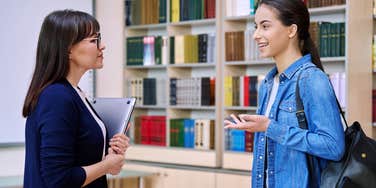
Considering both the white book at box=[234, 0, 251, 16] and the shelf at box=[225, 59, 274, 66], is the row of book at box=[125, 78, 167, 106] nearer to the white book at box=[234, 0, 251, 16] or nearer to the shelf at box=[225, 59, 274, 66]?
the shelf at box=[225, 59, 274, 66]

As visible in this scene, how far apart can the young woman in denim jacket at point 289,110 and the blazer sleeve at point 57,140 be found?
1.73 feet

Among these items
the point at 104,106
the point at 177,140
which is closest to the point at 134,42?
the point at 177,140

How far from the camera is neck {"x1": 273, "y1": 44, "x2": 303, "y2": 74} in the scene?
2027mm

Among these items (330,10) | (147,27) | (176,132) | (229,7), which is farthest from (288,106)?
(147,27)

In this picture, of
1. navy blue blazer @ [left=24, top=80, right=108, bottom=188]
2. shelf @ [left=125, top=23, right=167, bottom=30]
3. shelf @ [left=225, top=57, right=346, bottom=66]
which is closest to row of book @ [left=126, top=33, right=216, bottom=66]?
shelf @ [left=125, top=23, right=167, bottom=30]

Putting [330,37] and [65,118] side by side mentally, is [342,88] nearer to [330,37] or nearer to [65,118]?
[330,37]

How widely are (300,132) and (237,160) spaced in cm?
293

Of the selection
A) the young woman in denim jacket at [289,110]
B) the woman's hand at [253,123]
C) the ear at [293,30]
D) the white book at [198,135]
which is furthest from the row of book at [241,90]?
the woman's hand at [253,123]

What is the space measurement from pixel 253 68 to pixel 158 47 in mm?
888

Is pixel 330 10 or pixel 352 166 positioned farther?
pixel 330 10

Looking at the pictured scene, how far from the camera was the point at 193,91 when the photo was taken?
5141 millimetres

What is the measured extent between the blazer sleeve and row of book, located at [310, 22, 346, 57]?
2905mm

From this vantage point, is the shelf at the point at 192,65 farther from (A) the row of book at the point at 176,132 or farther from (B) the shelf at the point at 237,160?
(B) the shelf at the point at 237,160

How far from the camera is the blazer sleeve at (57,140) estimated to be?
1693mm
